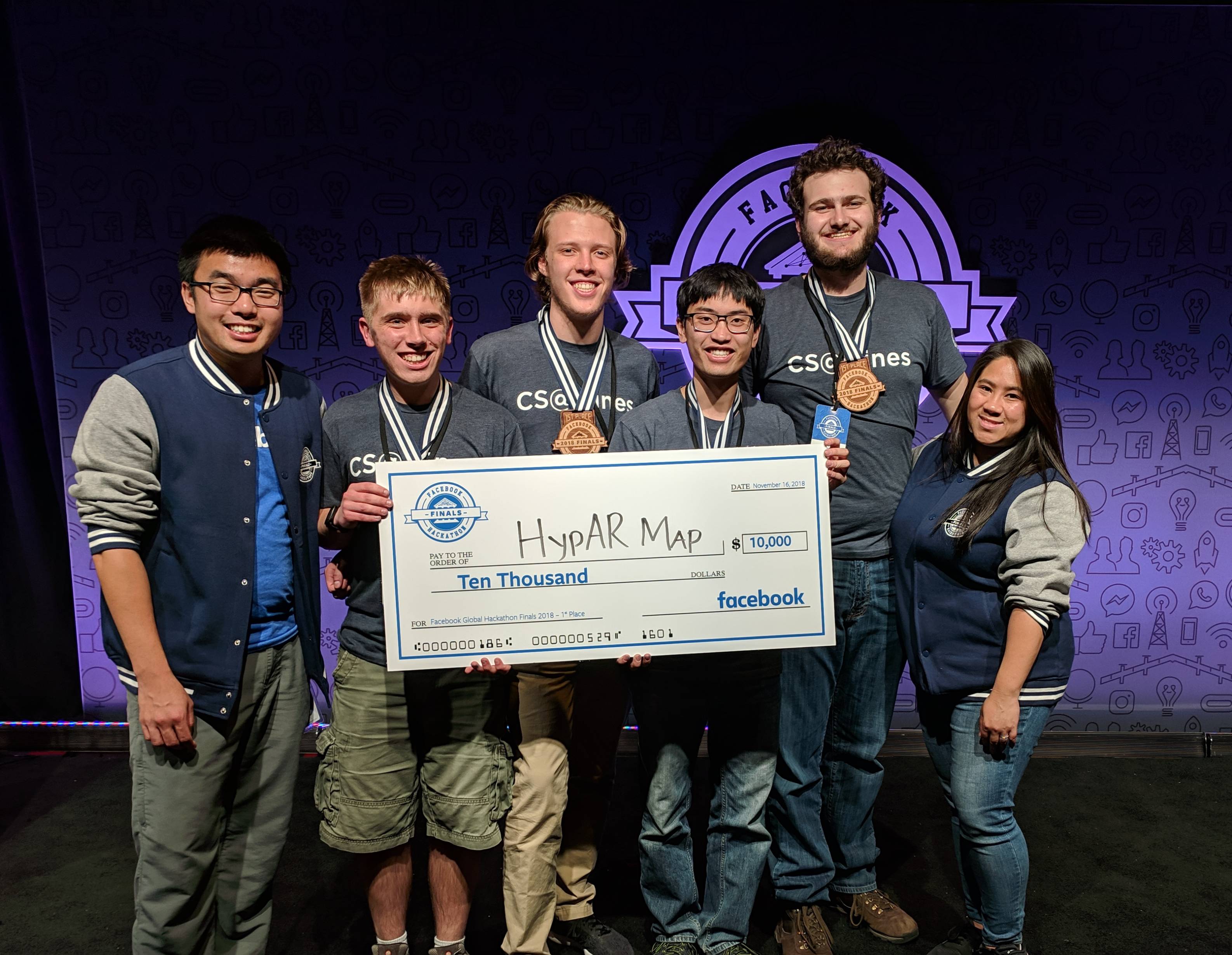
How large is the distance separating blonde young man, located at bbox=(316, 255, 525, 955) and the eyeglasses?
1.77 ft

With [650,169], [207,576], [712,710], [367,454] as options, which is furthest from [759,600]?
[650,169]

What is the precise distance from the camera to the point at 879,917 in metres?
2.19

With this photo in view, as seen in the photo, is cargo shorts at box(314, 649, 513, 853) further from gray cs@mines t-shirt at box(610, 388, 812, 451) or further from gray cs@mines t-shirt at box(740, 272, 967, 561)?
gray cs@mines t-shirt at box(740, 272, 967, 561)

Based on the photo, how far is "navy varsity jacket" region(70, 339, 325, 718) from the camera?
61.0 inches

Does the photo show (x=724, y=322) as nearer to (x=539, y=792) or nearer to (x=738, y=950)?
(x=539, y=792)

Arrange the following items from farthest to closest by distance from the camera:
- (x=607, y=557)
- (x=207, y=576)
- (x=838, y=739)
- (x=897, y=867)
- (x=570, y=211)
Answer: (x=897, y=867) → (x=838, y=739) → (x=570, y=211) → (x=607, y=557) → (x=207, y=576)

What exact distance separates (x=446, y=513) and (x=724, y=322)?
812mm

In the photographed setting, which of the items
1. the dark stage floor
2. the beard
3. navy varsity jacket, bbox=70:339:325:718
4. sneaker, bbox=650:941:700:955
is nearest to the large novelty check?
navy varsity jacket, bbox=70:339:325:718

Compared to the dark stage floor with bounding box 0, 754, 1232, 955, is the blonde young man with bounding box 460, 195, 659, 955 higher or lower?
higher

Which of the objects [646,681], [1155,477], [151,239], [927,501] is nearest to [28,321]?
[151,239]

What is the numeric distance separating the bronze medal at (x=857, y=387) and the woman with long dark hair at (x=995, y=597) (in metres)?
0.21

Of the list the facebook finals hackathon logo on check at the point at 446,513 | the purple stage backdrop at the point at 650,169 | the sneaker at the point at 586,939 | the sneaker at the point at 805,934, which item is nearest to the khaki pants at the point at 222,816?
the facebook finals hackathon logo on check at the point at 446,513

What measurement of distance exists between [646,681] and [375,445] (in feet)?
2.93

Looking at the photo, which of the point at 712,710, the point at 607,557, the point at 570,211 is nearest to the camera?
the point at 607,557
